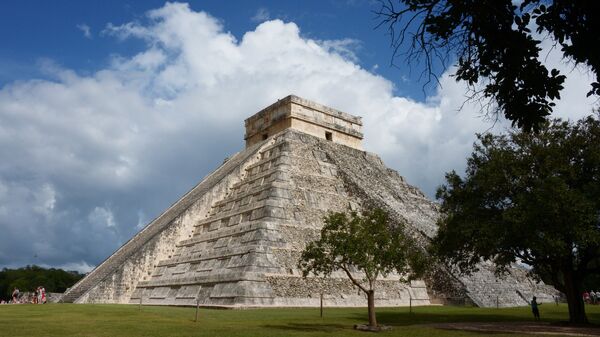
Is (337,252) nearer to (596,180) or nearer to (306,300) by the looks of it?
(306,300)

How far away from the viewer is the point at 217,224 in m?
21.8

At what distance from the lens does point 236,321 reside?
41.5ft

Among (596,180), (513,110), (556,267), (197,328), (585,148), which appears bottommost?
(197,328)

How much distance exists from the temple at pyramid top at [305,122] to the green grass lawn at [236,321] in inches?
510

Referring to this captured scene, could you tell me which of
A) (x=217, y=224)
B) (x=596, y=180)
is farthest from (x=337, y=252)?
(x=217, y=224)

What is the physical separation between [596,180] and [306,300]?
31.2 ft

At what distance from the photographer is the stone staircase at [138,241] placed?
20547 mm

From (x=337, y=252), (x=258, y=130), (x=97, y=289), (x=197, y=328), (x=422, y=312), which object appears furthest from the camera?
(x=258, y=130)

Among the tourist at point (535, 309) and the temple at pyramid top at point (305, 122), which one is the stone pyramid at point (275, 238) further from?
the tourist at point (535, 309)

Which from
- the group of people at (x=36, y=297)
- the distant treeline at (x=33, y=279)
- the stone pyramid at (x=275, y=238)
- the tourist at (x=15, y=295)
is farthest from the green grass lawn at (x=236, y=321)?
the distant treeline at (x=33, y=279)

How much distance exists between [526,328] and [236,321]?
7321mm

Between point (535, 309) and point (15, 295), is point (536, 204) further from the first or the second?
point (15, 295)

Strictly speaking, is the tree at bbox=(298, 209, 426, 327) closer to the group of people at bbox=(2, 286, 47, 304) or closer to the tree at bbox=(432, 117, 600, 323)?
the tree at bbox=(432, 117, 600, 323)

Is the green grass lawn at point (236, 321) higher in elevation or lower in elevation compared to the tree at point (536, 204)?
lower
